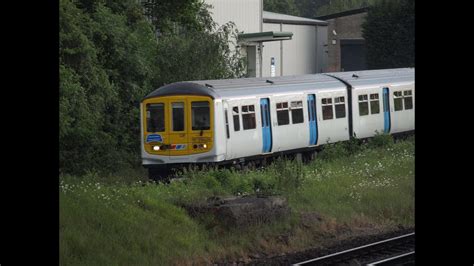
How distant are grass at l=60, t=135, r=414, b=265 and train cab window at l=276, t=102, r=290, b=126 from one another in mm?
1643

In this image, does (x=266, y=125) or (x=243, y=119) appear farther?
(x=266, y=125)

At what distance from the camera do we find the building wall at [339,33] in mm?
49625

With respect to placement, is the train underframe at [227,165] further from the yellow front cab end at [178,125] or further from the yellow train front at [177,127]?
the yellow front cab end at [178,125]

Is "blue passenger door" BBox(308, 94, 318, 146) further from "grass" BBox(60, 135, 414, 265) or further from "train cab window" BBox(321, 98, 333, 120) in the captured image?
"grass" BBox(60, 135, 414, 265)

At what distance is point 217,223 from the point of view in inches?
534

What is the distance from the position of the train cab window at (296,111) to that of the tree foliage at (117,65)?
15.5 ft

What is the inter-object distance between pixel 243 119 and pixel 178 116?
150 centimetres

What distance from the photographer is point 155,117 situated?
789 inches

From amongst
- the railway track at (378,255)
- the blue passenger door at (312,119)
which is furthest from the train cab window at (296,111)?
the railway track at (378,255)

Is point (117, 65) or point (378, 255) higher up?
point (117, 65)

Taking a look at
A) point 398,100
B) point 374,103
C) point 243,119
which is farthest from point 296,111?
point 398,100

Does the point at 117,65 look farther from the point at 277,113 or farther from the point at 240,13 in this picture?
the point at 240,13
